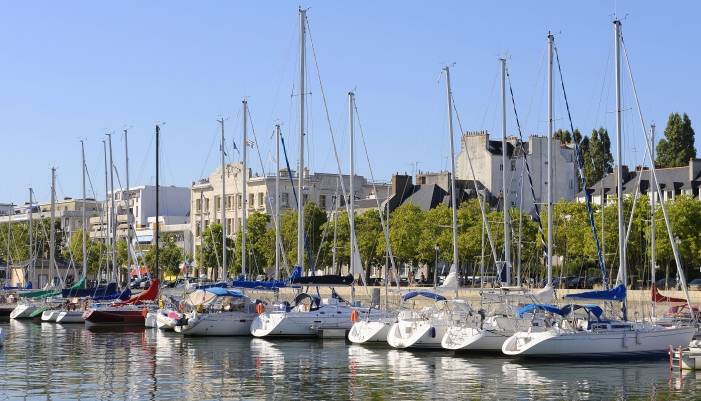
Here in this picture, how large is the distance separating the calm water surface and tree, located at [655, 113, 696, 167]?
83.3m

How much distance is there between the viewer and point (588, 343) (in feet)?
133

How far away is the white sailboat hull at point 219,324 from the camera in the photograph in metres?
54.2

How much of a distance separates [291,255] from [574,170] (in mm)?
41322

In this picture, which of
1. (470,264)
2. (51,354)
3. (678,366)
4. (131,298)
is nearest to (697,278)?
(470,264)

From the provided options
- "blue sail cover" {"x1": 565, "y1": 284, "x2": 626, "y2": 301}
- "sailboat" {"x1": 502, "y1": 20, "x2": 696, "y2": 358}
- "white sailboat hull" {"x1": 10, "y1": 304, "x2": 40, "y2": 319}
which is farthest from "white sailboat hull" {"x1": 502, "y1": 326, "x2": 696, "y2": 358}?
"white sailboat hull" {"x1": 10, "y1": 304, "x2": 40, "y2": 319}

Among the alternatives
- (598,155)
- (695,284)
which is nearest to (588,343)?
(695,284)

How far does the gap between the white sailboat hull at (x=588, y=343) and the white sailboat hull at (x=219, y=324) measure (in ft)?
58.8

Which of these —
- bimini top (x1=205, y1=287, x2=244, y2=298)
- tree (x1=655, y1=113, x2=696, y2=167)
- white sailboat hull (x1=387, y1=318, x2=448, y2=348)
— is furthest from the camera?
tree (x1=655, y1=113, x2=696, y2=167)

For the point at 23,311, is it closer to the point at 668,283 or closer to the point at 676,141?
the point at 668,283

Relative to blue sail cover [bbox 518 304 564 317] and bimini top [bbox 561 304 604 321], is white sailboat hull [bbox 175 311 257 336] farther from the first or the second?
bimini top [bbox 561 304 604 321]

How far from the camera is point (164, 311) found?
59344 millimetres

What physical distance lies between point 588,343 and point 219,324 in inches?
840

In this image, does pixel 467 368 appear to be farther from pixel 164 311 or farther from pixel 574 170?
pixel 574 170

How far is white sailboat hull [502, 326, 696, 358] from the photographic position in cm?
4028
